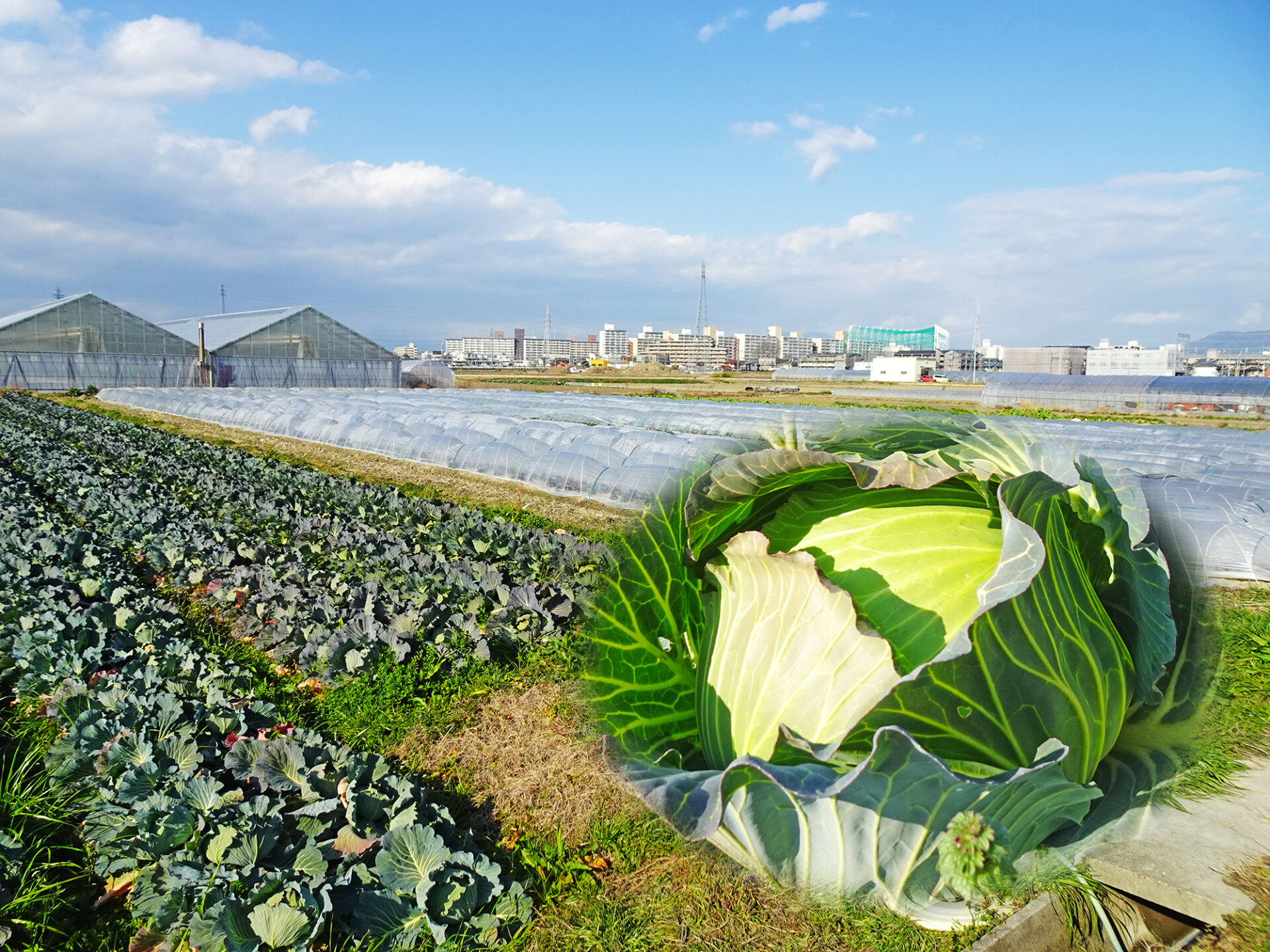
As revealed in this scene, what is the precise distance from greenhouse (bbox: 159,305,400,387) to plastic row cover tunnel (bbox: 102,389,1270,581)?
6720 millimetres

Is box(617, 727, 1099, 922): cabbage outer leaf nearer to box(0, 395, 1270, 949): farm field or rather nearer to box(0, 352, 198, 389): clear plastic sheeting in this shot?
box(0, 395, 1270, 949): farm field

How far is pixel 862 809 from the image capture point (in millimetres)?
1310

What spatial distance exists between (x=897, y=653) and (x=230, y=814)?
8.31 feet

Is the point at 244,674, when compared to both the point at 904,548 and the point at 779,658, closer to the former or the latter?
the point at 779,658

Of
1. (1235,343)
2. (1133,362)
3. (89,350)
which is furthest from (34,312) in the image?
(1235,343)

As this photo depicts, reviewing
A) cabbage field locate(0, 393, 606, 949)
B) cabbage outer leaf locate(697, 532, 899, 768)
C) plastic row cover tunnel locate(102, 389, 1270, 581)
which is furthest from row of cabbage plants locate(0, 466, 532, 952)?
plastic row cover tunnel locate(102, 389, 1270, 581)

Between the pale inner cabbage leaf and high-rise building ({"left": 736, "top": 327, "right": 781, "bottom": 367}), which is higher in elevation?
high-rise building ({"left": 736, "top": 327, "right": 781, "bottom": 367})

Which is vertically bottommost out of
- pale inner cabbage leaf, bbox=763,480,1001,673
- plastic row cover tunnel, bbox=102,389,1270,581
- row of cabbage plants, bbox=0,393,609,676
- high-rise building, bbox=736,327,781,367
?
row of cabbage plants, bbox=0,393,609,676

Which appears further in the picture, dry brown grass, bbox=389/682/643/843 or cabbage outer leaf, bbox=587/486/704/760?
dry brown grass, bbox=389/682/643/843

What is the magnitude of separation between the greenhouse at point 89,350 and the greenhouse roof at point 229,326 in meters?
1.48

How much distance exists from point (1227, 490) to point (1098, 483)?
7.70 metres

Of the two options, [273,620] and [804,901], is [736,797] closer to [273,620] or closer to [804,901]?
[804,901]

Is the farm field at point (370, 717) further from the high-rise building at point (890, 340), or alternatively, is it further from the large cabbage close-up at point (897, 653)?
the high-rise building at point (890, 340)

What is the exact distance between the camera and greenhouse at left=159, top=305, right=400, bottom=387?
31.2 metres
